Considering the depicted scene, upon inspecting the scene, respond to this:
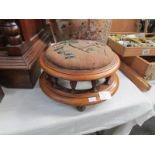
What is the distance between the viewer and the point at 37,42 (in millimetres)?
696

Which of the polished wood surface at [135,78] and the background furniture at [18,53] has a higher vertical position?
the background furniture at [18,53]

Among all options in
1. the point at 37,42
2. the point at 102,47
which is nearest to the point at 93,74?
the point at 102,47

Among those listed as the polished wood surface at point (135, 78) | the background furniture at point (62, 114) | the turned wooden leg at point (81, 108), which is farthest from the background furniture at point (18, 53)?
the polished wood surface at point (135, 78)

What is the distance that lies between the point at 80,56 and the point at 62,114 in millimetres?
206

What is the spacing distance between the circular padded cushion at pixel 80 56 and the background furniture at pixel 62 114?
0.16 m

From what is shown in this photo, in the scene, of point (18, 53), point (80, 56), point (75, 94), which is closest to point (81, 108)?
point (75, 94)

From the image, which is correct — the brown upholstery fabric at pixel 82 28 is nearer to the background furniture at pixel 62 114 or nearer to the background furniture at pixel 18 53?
the background furniture at pixel 18 53

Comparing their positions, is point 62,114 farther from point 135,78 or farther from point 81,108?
point 135,78

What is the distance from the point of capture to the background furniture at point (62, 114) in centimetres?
47

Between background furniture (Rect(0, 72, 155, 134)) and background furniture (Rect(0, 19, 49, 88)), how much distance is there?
0.15 feet

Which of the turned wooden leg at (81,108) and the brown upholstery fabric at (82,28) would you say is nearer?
the turned wooden leg at (81,108)
